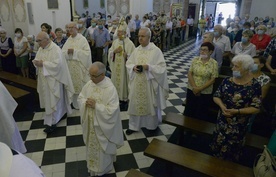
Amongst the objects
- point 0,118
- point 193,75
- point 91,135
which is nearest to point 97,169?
point 91,135

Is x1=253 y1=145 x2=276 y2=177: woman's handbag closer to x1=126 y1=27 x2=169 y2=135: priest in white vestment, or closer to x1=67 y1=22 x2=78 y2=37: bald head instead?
x1=126 y1=27 x2=169 y2=135: priest in white vestment

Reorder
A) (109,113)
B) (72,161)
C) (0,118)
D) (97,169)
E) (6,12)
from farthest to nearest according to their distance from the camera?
(6,12) → (72,161) → (97,169) → (109,113) → (0,118)

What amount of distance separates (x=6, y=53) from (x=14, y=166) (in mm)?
7044

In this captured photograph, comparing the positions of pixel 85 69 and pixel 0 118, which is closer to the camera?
pixel 0 118

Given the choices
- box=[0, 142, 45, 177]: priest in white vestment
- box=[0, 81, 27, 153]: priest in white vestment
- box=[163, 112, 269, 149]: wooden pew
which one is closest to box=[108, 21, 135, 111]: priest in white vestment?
box=[163, 112, 269, 149]: wooden pew

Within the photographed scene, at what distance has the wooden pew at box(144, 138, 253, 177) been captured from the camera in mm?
2611

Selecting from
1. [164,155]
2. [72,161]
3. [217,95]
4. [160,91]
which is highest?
[217,95]

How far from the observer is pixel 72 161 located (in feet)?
11.8

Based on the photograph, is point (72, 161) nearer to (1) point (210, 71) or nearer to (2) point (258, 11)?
(1) point (210, 71)

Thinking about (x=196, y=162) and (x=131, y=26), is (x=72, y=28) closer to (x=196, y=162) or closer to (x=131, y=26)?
(x=196, y=162)

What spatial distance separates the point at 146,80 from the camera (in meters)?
4.17

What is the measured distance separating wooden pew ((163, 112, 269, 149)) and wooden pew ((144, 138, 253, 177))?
65 centimetres

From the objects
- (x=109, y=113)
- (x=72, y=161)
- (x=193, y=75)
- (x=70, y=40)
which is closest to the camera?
(x=109, y=113)

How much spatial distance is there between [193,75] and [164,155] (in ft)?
5.17
